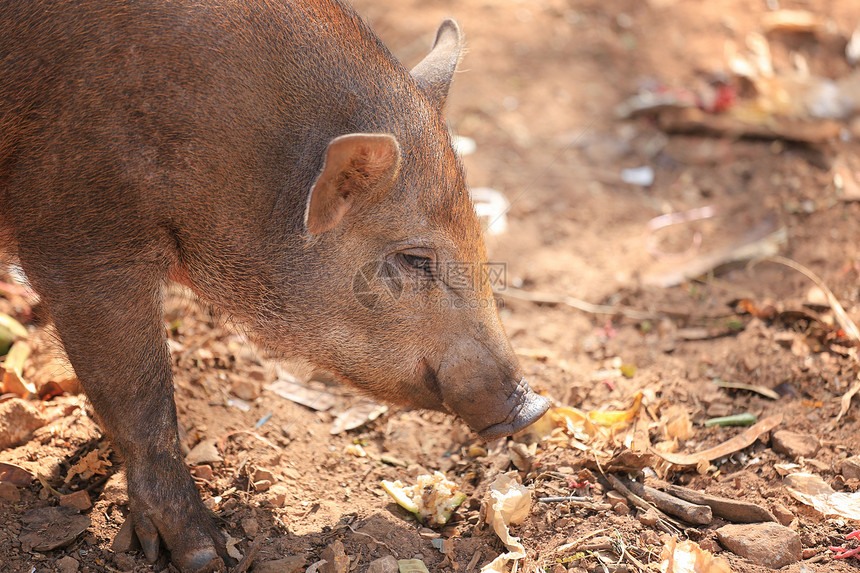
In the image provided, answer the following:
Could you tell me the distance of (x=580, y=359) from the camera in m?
4.84

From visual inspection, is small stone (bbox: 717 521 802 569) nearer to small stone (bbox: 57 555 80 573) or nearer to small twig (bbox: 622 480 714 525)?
small twig (bbox: 622 480 714 525)

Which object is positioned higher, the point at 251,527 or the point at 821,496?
the point at 251,527

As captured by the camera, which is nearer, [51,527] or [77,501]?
[51,527]

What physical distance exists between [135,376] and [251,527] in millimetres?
821

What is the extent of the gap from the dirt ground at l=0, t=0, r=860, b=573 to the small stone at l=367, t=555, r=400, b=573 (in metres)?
0.11

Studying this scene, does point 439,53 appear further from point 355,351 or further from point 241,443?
point 241,443

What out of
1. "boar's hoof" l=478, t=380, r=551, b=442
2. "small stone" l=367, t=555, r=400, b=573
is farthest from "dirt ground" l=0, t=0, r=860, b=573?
"boar's hoof" l=478, t=380, r=551, b=442

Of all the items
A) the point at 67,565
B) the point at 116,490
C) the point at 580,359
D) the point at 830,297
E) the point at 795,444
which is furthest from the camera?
the point at 580,359

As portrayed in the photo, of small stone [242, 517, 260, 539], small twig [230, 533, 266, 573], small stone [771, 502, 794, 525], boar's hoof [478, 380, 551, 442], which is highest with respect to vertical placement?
boar's hoof [478, 380, 551, 442]

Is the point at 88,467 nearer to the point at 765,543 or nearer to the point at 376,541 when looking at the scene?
the point at 376,541

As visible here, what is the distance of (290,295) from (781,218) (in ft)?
12.7

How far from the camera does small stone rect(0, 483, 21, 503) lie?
11.1 ft

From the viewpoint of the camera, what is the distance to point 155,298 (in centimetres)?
323

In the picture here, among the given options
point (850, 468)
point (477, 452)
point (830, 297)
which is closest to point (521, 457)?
point (477, 452)
